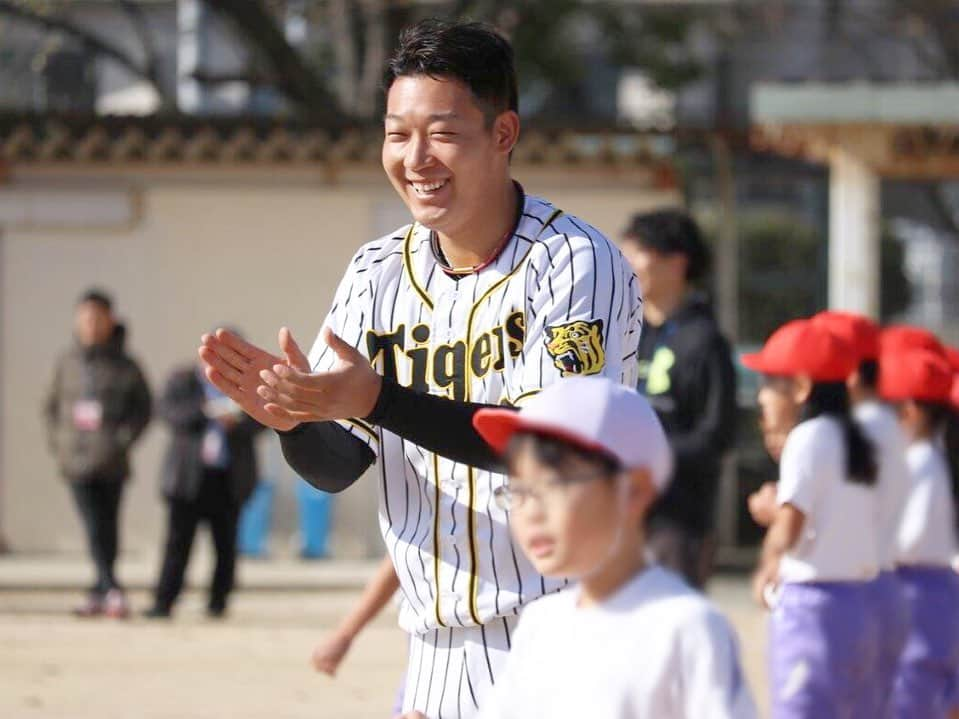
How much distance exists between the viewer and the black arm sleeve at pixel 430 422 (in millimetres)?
3570

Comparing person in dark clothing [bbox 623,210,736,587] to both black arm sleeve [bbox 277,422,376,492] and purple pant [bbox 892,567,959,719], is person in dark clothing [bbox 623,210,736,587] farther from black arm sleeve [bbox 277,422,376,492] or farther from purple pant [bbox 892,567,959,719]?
black arm sleeve [bbox 277,422,376,492]

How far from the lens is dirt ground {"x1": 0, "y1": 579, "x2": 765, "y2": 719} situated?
9336 millimetres

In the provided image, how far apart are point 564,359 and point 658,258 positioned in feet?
12.9

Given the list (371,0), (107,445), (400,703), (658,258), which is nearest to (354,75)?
(371,0)

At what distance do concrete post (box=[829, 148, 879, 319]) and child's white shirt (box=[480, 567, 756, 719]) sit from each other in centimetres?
1258

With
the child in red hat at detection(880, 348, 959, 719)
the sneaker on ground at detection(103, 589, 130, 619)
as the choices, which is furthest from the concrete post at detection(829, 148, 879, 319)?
the child in red hat at detection(880, 348, 959, 719)

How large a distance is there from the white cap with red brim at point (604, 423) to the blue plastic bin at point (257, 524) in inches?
518

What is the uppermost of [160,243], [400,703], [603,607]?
[160,243]

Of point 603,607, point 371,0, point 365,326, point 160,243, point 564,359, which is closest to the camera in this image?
point 603,607

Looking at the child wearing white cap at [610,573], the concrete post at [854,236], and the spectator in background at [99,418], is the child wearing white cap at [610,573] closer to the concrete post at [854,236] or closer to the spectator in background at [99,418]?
the spectator in background at [99,418]

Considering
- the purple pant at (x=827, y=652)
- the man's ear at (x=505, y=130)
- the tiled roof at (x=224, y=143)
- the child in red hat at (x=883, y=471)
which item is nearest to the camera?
the man's ear at (x=505, y=130)

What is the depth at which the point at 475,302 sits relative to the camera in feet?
12.6

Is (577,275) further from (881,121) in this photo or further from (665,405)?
(881,121)

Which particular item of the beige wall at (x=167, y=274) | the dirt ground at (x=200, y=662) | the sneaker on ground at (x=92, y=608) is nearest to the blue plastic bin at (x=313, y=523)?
the beige wall at (x=167, y=274)
